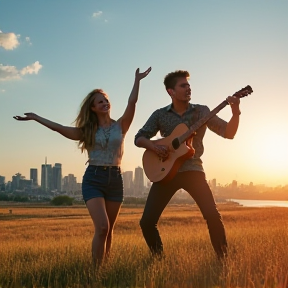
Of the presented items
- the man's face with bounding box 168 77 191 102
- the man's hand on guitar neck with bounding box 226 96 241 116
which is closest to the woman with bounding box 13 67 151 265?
the man's face with bounding box 168 77 191 102

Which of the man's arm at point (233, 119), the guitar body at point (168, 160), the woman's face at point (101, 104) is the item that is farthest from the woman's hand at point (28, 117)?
the man's arm at point (233, 119)

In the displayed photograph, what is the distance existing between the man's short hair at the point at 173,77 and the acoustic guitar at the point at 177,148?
563 millimetres

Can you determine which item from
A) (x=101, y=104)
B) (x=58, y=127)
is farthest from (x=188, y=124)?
(x=58, y=127)

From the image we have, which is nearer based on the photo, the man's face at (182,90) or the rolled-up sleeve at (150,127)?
the man's face at (182,90)

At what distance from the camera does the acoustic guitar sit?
599cm

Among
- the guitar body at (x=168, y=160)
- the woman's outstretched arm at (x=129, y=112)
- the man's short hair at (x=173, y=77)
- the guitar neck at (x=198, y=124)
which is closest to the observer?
the guitar neck at (x=198, y=124)

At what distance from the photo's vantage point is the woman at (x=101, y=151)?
568 centimetres

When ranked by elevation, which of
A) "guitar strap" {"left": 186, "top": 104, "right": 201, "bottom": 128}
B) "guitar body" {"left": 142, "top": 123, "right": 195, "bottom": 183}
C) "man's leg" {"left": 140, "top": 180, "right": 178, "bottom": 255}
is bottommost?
"man's leg" {"left": 140, "top": 180, "right": 178, "bottom": 255}

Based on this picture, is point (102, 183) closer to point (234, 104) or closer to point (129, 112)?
point (129, 112)

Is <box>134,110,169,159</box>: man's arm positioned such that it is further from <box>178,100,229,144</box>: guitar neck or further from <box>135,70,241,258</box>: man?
<box>178,100,229,144</box>: guitar neck

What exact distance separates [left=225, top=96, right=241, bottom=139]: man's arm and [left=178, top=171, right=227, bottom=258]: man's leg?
66 centimetres

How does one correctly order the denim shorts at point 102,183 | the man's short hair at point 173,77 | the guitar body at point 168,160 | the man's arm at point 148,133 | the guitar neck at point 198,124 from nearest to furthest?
the denim shorts at point 102,183 → the guitar neck at point 198,124 → the guitar body at point 168,160 → the man's short hair at point 173,77 → the man's arm at point 148,133

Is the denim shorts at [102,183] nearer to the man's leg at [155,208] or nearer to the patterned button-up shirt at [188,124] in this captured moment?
the man's leg at [155,208]

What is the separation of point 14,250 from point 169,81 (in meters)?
4.18
